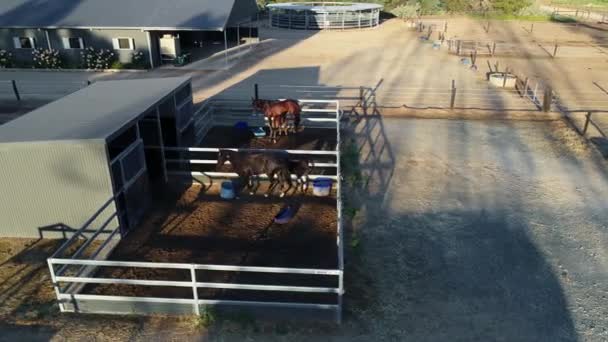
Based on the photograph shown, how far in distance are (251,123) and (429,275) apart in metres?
10.5

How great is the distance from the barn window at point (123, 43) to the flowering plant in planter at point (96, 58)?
539 millimetres

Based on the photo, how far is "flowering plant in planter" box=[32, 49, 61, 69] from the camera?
27.0 metres

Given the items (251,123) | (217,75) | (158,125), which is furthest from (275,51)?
(158,125)

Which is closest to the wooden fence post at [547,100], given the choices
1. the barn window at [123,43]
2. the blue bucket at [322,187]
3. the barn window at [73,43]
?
the blue bucket at [322,187]

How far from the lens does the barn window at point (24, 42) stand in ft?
90.0

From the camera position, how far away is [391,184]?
1227 cm

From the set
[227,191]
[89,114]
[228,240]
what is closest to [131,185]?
[89,114]

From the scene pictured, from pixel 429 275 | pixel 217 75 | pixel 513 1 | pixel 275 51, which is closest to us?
pixel 429 275

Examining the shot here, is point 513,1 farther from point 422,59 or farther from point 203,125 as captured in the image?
point 203,125

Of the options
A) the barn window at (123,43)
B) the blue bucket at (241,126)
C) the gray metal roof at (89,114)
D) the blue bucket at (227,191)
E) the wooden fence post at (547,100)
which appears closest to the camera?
the gray metal roof at (89,114)

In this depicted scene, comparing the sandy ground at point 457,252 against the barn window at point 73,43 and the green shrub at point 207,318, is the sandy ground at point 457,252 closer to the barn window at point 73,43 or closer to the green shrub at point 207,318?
the green shrub at point 207,318

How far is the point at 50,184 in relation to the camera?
29.7 feet

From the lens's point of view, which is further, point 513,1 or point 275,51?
point 513,1

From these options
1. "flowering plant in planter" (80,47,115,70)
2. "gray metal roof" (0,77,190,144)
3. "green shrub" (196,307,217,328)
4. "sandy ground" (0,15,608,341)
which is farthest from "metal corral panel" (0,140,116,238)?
"flowering plant in planter" (80,47,115,70)
